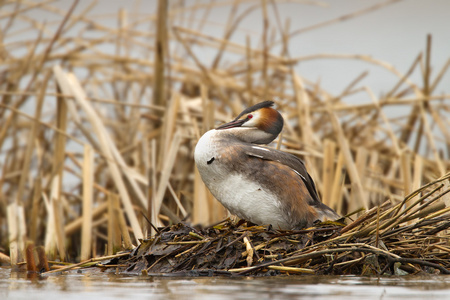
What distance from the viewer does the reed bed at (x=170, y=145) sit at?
14.8 feet

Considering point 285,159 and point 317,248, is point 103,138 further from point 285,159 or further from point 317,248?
point 317,248

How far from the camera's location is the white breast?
4.61 m

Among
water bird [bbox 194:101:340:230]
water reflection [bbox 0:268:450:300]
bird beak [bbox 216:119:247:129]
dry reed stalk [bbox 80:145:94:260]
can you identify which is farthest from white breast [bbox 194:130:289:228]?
dry reed stalk [bbox 80:145:94:260]

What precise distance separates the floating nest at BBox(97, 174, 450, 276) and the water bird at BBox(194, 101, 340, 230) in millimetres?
205

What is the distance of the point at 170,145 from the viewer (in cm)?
634

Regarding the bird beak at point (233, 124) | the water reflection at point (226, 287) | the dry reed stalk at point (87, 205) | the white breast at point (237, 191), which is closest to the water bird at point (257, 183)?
the white breast at point (237, 191)

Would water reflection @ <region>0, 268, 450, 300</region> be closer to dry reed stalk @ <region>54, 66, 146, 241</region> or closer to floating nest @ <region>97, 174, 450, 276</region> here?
floating nest @ <region>97, 174, 450, 276</region>

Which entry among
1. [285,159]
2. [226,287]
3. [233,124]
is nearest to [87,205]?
[233,124]

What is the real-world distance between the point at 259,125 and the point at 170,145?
1506mm

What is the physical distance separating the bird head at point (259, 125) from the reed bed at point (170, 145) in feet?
2.48

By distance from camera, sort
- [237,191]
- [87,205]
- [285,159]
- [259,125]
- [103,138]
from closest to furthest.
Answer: [237,191], [285,159], [259,125], [87,205], [103,138]

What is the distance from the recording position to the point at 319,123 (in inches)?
317

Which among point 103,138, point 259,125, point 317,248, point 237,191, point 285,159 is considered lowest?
point 317,248

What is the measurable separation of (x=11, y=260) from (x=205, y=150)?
167cm
